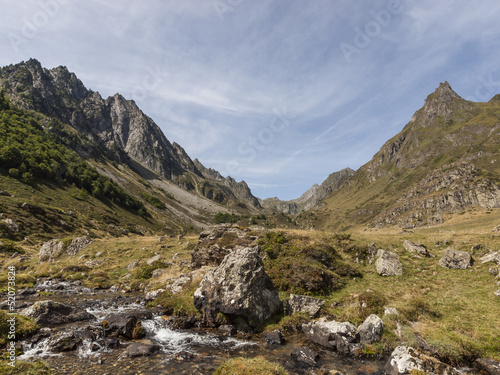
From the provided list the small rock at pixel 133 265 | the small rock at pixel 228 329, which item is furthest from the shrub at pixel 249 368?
the small rock at pixel 133 265

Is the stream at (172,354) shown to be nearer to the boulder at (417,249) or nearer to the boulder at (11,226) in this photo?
the boulder at (417,249)

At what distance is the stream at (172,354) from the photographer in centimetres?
1266

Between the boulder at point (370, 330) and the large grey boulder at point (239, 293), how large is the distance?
7.31 meters

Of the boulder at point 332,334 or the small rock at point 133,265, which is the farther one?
the small rock at point 133,265

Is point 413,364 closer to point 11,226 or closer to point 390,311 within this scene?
point 390,311

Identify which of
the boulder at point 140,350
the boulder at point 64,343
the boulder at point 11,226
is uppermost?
the boulder at point 11,226

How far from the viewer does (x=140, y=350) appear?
14.4m

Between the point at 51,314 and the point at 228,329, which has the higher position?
the point at 51,314

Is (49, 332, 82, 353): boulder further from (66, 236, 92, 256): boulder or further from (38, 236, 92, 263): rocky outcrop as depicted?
(66, 236, 92, 256): boulder

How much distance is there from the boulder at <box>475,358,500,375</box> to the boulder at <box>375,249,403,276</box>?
43.2 ft

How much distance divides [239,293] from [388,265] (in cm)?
1800

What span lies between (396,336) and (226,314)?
12.8m

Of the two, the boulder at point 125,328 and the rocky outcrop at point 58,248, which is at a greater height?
the rocky outcrop at point 58,248

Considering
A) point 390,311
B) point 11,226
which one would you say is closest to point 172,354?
point 390,311
